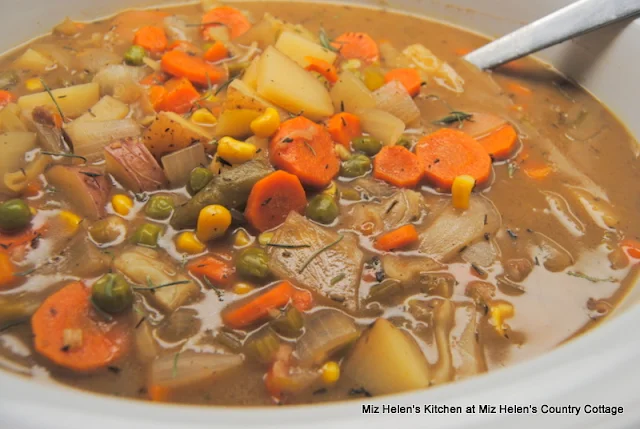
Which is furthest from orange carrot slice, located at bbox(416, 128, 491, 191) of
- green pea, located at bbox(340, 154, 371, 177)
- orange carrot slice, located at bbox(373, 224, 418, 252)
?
orange carrot slice, located at bbox(373, 224, 418, 252)

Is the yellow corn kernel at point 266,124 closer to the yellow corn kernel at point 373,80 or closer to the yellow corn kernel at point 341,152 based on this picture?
the yellow corn kernel at point 341,152

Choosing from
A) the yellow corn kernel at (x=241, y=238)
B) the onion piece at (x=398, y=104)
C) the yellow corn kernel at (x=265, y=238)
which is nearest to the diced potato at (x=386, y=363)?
the yellow corn kernel at (x=265, y=238)

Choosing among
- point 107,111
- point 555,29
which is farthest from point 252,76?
point 555,29

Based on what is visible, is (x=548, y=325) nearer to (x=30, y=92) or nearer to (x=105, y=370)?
(x=105, y=370)

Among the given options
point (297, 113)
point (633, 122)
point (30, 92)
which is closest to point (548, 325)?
point (297, 113)

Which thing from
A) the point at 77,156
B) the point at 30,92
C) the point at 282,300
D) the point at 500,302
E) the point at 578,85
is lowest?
the point at 30,92

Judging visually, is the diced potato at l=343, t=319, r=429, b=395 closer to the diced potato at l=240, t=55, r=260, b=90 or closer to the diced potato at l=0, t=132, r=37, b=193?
the diced potato at l=240, t=55, r=260, b=90

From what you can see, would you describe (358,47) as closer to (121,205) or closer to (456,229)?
(456,229)
